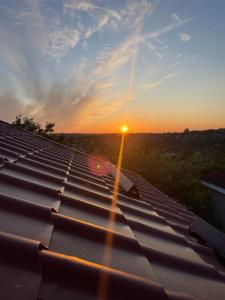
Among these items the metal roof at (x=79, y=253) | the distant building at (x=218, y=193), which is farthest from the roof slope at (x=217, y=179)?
the metal roof at (x=79, y=253)

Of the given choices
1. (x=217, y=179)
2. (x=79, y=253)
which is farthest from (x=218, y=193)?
(x=79, y=253)

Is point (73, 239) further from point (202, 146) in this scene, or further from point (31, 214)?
point (202, 146)

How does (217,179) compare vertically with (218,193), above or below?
above

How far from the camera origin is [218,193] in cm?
1794

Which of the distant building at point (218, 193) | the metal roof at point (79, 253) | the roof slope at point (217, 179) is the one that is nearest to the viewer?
the metal roof at point (79, 253)

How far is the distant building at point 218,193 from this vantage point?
56.4ft

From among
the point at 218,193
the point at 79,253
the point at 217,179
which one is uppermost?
the point at 217,179

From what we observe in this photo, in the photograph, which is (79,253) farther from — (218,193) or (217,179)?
(217,179)

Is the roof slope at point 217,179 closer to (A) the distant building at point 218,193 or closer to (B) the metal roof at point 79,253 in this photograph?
(A) the distant building at point 218,193

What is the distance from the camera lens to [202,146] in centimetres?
6059

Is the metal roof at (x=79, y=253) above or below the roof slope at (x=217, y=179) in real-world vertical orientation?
below

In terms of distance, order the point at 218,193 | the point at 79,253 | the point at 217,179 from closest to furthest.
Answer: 1. the point at 79,253
2. the point at 218,193
3. the point at 217,179

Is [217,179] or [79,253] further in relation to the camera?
[217,179]

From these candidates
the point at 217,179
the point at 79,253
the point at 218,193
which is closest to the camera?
the point at 79,253
